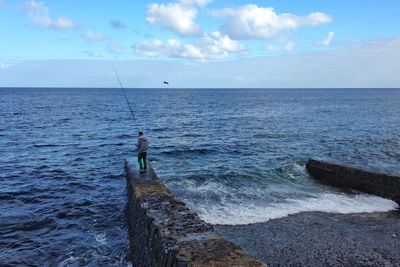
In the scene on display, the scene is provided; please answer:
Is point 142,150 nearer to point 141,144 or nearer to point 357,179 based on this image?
point 141,144

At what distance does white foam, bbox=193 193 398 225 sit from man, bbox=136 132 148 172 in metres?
2.68

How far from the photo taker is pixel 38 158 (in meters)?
26.0

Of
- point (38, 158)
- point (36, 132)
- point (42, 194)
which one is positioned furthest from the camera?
point (36, 132)

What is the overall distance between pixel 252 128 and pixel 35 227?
33.2 m

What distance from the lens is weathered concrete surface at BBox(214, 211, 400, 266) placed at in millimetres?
11055

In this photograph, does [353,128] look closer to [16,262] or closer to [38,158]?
[38,158]

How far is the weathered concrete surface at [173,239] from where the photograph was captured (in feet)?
21.4

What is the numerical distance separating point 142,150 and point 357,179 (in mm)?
10851

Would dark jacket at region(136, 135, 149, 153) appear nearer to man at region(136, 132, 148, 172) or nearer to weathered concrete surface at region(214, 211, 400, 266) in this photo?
man at region(136, 132, 148, 172)

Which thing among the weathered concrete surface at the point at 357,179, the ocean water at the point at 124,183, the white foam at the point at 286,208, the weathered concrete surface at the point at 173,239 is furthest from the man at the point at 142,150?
the weathered concrete surface at the point at 357,179

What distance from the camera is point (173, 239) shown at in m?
7.48

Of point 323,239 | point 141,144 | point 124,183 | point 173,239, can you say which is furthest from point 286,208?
point 173,239

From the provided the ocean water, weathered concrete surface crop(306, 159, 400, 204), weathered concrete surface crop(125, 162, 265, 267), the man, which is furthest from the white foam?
weathered concrete surface crop(125, 162, 265, 267)

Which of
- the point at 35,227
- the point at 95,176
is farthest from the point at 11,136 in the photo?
the point at 35,227
